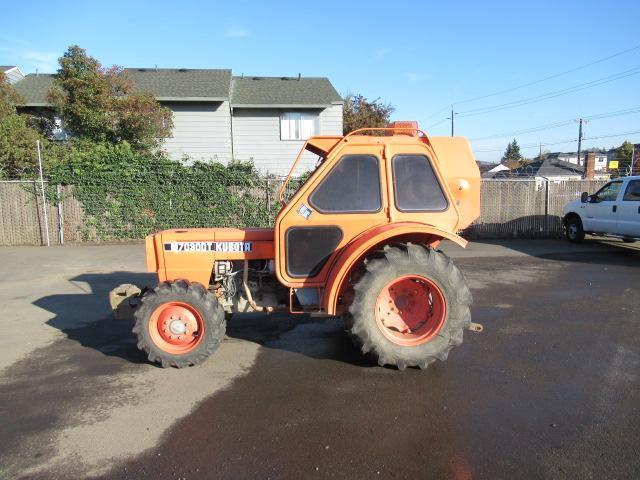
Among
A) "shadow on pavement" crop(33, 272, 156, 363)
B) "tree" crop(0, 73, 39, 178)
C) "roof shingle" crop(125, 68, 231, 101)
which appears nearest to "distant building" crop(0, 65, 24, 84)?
"roof shingle" crop(125, 68, 231, 101)

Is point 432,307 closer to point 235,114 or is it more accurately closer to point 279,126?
point 279,126

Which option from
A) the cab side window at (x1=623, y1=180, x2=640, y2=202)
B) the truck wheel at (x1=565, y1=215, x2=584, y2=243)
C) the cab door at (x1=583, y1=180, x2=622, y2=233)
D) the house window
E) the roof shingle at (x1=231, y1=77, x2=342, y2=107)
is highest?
the roof shingle at (x1=231, y1=77, x2=342, y2=107)

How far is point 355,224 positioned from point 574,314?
3.79 m

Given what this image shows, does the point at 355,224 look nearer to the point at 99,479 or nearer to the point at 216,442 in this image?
the point at 216,442

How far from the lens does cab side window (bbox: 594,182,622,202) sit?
38.4 feet

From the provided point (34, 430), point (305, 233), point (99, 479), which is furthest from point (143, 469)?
point (305, 233)

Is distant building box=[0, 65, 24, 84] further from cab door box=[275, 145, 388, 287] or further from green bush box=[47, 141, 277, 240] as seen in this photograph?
cab door box=[275, 145, 388, 287]

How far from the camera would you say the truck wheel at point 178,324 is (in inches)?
168

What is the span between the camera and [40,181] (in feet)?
39.5

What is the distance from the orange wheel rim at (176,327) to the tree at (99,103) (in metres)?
12.4

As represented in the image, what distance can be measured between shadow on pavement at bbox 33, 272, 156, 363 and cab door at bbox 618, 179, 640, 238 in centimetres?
1098

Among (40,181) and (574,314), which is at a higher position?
(40,181)

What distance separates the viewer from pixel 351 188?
429 cm

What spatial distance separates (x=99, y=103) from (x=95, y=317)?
1088 cm
